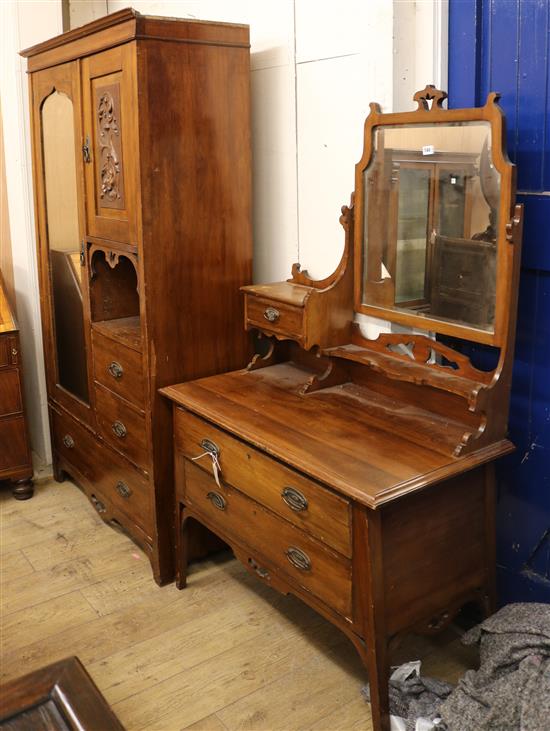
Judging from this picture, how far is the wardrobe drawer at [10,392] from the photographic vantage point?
10.7 feet

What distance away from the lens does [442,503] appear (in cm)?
204

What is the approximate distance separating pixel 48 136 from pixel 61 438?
1.28m

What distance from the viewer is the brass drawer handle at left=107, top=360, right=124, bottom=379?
279 centimetres

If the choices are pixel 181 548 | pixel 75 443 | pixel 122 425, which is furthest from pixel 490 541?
pixel 75 443

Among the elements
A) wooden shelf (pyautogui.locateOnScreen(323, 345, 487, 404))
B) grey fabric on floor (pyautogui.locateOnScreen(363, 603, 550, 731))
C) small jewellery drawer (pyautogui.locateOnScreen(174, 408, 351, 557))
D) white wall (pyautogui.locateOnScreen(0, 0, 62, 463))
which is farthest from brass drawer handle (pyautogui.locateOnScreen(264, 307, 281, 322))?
white wall (pyautogui.locateOnScreen(0, 0, 62, 463))

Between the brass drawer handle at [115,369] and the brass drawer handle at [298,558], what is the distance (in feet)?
3.19

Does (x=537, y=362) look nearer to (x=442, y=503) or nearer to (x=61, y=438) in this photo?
(x=442, y=503)

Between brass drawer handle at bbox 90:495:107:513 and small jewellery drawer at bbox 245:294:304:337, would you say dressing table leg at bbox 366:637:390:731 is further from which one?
brass drawer handle at bbox 90:495:107:513

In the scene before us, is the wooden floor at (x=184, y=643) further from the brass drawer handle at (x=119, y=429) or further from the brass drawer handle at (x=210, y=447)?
the brass drawer handle at (x=210, y=447)

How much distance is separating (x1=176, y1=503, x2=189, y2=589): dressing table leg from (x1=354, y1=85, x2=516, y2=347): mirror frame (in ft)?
3.04

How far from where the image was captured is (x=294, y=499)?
2.08 m

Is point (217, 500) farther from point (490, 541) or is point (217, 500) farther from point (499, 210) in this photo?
point (499, 210)

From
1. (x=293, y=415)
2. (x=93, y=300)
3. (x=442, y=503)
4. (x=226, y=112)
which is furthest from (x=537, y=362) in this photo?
(x=93, y=300)

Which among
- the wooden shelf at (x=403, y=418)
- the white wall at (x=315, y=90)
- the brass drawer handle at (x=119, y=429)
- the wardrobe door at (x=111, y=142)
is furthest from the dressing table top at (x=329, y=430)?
the wardrobe door at (x=111, y=142)
